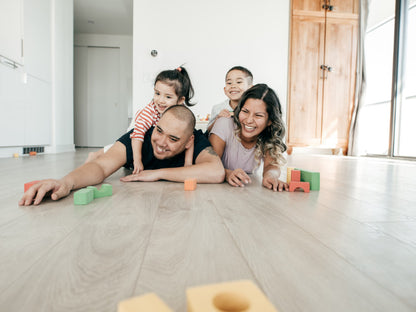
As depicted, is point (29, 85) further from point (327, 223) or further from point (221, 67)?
point (327, 223)

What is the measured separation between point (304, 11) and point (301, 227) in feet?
15.2

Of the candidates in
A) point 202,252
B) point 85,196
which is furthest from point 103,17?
point 202,252

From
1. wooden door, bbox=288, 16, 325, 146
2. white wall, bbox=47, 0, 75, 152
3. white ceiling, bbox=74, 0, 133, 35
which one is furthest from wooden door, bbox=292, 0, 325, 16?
white wall, bbox=47, 0, 75, 152

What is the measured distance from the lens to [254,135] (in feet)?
5.27

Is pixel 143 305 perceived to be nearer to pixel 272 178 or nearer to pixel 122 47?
pixel 272 178

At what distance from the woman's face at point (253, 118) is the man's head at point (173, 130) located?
34cm

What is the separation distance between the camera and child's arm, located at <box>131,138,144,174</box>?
1436 mm

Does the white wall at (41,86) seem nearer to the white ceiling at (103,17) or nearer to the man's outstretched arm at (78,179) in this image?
the white ceiling at (103,17)

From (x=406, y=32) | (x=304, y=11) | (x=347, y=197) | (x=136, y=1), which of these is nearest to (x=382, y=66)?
(x=406, y=32)

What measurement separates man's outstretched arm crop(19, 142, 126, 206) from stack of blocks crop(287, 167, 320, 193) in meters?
0.90

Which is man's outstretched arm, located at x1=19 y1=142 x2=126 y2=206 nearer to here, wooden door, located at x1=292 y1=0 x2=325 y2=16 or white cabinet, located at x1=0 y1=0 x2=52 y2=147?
white cabinet, located at x1=0 y1=0 x2=52 y2=147

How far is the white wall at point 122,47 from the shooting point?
253 inches

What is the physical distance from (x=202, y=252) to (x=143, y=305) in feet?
0.90

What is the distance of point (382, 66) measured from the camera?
4.57 m
